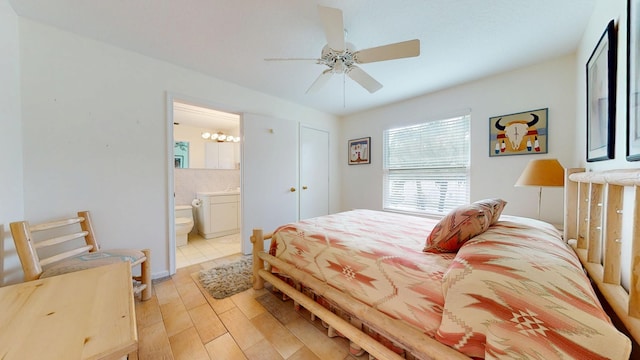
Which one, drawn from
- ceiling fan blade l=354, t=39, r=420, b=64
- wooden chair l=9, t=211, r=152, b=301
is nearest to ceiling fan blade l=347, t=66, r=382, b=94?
ceiling fan blade l=354, t=39, r=420, b=64

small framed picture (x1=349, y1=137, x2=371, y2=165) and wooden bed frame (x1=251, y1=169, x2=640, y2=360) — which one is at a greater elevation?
small framed picture (x1=349, y1=137, x2=371, y2=165)

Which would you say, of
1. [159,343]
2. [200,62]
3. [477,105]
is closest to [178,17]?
[200,62]

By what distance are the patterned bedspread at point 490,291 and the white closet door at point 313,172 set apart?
85.2 inches

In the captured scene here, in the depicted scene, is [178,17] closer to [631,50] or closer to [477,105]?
[631,50]

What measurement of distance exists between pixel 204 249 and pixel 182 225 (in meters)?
0.53

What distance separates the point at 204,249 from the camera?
10.4ft

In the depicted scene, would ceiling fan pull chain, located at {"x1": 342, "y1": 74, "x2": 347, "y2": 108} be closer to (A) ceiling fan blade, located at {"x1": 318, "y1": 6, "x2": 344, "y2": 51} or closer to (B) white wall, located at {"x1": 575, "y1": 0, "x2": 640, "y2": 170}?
(A) ceiling fan blade, located at {"x1": 318, "y1": 6, "x2": 344, "y2": 51}

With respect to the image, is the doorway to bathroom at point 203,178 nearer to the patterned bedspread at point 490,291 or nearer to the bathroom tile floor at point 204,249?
the bathroom tile floor at point 204,249

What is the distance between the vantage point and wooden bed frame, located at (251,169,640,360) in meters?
0.67

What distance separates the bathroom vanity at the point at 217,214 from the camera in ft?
12.1

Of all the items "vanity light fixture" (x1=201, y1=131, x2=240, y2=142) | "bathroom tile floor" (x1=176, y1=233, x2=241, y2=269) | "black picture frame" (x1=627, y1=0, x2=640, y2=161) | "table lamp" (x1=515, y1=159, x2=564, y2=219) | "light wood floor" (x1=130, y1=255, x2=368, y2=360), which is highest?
"vanity light fixture" (x1=201, y1=131, x2=240, y2=142)

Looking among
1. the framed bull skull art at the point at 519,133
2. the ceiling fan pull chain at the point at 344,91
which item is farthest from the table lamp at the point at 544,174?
the ceiling fan pull chain at the point at 344,91

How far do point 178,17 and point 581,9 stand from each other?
2947mm

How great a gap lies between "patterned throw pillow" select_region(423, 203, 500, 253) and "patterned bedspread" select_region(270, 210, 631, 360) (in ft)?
0.15
